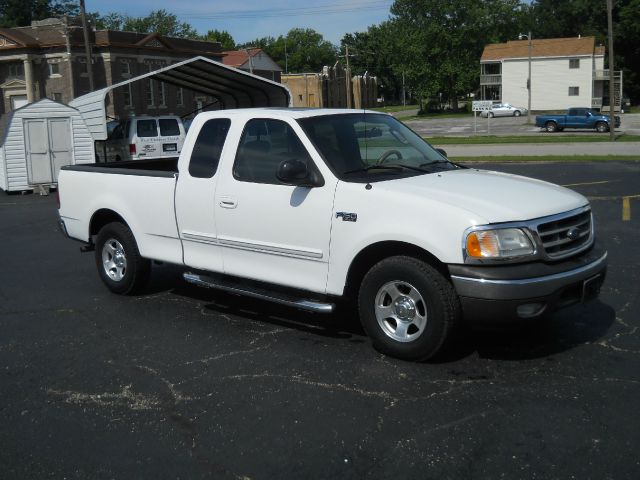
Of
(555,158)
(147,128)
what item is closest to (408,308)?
(147,128)

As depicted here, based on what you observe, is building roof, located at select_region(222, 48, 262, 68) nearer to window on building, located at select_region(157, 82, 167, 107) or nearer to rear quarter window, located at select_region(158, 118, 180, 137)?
window on building, located at select_region(157, 82, 167, 107)

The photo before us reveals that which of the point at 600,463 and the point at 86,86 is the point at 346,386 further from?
the point at 86,86

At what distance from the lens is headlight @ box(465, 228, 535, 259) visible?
487 cm

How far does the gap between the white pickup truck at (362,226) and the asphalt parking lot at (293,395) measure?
455 millimetres

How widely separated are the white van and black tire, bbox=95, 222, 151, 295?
1491 centimetres

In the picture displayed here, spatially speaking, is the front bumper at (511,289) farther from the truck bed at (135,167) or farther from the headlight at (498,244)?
the truck bed at (135,167)

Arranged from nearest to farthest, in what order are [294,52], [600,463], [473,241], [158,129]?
[600,463] → [473,241] → [158,129] → [294,52]

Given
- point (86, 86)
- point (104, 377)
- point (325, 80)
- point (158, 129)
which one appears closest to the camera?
point (104, 377)

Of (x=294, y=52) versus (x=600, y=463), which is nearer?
(x=600, y=463)

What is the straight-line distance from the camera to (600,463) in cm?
379

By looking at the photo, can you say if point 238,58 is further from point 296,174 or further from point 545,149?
point 296,174

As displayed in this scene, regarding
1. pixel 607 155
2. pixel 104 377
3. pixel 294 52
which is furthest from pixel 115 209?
pixel 294 52

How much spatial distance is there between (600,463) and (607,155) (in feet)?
72.4

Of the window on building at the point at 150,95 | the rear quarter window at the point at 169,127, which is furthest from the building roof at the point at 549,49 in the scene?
the rear quarter window at the point at 169,127
